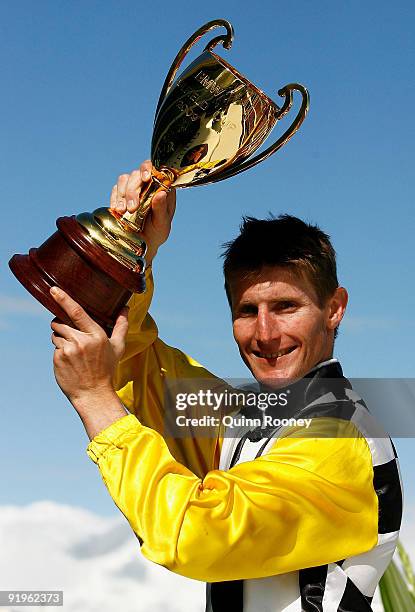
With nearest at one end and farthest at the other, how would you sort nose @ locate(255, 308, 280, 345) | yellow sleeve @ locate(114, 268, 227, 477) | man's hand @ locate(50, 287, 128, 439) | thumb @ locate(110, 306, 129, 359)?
man's hand @ locate(50, 287, 128, 439), thumb @ locate(110, 306, 129, 359), nose @ locate(255, 308, 280, 345), yellow sleeve @ locate(114, 268, 227, 477)

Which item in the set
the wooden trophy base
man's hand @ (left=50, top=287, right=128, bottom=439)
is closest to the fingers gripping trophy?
the wooden trophy base

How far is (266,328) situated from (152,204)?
61 centimetres

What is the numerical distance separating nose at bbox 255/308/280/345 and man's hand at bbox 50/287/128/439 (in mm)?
548

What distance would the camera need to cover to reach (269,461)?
8.67ft

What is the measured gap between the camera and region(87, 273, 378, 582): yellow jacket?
249 cm

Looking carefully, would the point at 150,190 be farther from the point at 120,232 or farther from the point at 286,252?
the point at 286,252

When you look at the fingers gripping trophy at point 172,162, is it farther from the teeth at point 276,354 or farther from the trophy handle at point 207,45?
the teeth at point 276,354

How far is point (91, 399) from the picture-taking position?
2.66m

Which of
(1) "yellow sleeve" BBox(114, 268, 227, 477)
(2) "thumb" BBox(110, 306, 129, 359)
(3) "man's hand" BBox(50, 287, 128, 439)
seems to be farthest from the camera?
(1) "yellow sleeve" BBox(114, 268, 227, 477)

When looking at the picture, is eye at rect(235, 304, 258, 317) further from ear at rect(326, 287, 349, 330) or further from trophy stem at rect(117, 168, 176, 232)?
trophy stem at rect(117, 168, 176, 232)

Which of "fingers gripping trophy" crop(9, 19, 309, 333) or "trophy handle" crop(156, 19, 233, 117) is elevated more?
"trophy handle" crop(156, 19, 233, 117)

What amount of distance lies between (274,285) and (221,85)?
70 centimetres

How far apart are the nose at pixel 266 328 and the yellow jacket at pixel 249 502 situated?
35 centimetres

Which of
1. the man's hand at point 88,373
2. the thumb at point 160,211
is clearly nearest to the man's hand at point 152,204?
the thumb at point 160,211
